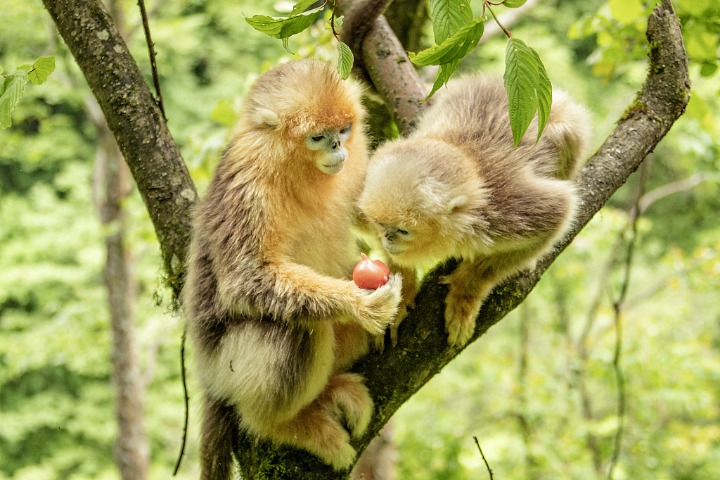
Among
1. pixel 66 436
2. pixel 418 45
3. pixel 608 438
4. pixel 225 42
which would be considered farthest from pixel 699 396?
pixel 225 42

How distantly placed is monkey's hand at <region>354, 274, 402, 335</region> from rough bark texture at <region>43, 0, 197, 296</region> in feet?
2.30

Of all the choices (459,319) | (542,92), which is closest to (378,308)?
(459,319)

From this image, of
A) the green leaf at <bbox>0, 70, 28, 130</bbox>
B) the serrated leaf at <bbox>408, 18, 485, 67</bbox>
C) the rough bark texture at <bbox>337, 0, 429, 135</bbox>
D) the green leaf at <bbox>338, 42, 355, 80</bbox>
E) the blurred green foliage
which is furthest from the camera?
the blurred green foliage

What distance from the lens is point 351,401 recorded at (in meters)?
2.12

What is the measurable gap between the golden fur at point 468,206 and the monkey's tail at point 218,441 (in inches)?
31.7

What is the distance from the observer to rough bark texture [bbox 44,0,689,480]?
211cm

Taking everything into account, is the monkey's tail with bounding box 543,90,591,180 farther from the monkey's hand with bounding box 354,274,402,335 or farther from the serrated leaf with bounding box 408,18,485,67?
the serrated leaf with bounding box 408,18,485,67

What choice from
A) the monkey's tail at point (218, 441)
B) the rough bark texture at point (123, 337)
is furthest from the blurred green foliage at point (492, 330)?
the rough bark texture at point (123, 337)

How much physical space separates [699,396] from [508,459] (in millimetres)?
1891

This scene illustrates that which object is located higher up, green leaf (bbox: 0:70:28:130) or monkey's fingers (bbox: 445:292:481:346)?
green leaf (bbox: 0:70:28:130)

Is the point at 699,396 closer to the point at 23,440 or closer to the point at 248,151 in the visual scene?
the point at 248,151

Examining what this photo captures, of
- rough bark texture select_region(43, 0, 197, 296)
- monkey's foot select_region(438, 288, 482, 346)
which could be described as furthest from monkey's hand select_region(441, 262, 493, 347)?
rough bark texture select_region(43, 0, 197, 296)

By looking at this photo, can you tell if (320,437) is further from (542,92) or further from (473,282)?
(542,92)

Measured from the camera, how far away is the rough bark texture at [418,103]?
2107 millimetres
